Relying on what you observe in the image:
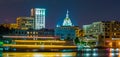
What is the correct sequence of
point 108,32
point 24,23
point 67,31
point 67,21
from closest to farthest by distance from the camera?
point 108,32 < point 67,31 < point 67,21 < point 24,23

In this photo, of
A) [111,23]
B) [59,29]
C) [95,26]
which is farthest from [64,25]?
[111,23]

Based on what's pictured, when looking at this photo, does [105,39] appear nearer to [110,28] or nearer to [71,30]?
[110,28]

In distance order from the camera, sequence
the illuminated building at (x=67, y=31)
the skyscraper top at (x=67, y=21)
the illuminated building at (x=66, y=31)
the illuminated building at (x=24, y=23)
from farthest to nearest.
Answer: the illuminated building at (x=24, y=23) → the skyscraper top at (x=67, y=21) → the illuminated building at (x=66, y=31) → the illuminated building at (x=67, y=31)

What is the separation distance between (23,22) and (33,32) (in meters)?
43.0

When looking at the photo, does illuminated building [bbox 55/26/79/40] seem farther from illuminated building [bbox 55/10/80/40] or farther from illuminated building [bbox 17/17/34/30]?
illuminated building [bbox 17/17/34/30]

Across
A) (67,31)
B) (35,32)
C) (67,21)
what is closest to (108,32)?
(35,32)

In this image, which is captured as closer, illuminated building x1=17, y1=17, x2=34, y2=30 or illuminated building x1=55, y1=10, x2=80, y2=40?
illuminated building x1=55, y1=10, x2=80, y2=40

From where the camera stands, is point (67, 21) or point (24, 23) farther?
point (24, 23)

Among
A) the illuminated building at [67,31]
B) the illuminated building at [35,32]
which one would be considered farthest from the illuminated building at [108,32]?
the illuminated building at [67,31]

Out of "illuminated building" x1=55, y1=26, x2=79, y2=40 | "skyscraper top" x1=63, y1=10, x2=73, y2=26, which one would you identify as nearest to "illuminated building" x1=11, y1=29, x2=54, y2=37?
"illuminated building" x1=55, y1=26, x2=79, y2=40

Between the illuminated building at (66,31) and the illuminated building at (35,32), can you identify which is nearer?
the illuminated building at (35,32)

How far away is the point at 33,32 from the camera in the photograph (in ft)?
495

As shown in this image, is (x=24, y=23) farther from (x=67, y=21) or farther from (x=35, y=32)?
(x=35, y=32)

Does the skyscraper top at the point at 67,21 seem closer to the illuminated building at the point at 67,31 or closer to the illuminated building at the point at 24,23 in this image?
the illuminated building at the point at 67,31
